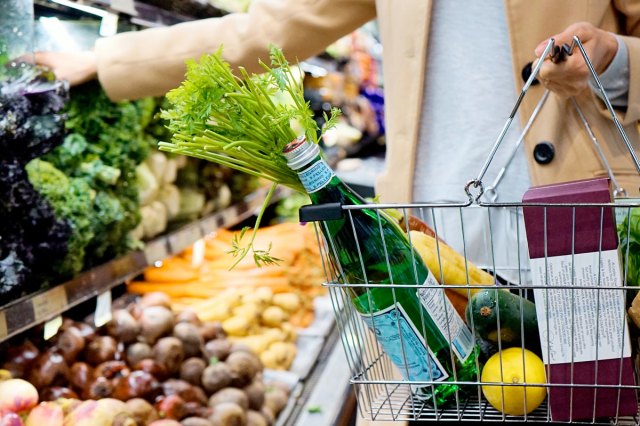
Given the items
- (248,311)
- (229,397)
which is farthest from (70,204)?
(248,311)

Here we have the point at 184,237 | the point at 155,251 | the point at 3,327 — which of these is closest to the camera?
the point at 3,327

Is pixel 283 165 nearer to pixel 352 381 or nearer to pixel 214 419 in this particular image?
pixel 352 381

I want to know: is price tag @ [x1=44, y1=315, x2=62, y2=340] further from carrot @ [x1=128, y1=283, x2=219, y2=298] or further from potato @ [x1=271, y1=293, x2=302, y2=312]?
potato @ [x1=271, y1=293, x2=302, y2=312]

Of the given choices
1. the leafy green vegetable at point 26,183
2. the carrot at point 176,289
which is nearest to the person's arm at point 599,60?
the leafy green vegetable at point 26,183

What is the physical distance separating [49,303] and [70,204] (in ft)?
0.89

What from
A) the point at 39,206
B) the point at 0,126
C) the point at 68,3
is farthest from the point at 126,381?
the point at 68,3

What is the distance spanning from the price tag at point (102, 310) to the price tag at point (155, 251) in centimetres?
23

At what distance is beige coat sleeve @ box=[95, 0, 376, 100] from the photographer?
67.8 inches

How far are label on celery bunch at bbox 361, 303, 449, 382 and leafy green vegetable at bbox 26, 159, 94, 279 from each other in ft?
3.36

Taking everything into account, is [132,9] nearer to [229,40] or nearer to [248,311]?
[229,40]

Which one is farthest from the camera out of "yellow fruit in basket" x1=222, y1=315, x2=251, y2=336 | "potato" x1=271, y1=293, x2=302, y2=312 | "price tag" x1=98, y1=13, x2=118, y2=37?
"potato" x1=271, y1=293, x2=302, y2=312

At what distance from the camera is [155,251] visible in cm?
225

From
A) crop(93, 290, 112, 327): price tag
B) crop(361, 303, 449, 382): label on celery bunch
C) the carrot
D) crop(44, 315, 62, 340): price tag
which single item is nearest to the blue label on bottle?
crop(361, 303, 449, 382): label on celery bunch

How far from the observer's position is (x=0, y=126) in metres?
1.43
